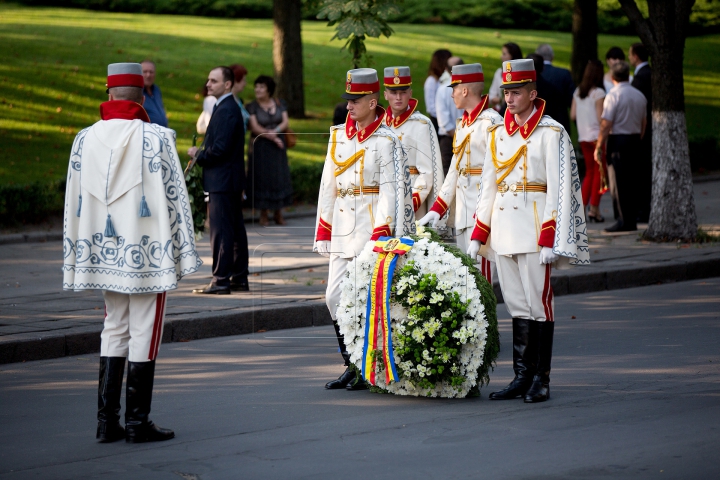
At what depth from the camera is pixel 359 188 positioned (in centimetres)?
755

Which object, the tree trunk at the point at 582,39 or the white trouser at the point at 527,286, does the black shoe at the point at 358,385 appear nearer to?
the white trouser at the point at 527,286

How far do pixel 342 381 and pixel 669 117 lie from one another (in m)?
7.50

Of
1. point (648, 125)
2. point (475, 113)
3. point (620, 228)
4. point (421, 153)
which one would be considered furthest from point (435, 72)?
point (475, 113)

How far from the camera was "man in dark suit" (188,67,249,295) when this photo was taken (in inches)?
417

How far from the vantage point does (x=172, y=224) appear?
611 centimetres

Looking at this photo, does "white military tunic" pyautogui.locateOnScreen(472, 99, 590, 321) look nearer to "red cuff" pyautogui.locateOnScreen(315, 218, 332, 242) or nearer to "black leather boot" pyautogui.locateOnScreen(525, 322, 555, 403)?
"black leather boot" pyautogui.locateOnScreen(525, 322, 555, 403)

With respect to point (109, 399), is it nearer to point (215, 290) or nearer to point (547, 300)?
point (547, 300)

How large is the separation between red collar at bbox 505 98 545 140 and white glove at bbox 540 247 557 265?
750 millimetres

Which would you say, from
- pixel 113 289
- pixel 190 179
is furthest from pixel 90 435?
pixel 190 179

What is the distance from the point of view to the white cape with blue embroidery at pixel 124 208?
600 cm

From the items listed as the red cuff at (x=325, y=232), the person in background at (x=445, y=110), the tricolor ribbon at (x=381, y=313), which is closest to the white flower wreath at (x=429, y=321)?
the tricolor ribbon at (x=381, y=313)

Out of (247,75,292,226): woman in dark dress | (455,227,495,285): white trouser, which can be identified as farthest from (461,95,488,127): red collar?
(247,75,292,226): woman in dark dress

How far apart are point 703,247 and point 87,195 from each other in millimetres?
9003

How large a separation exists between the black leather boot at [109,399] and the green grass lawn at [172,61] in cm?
1114
